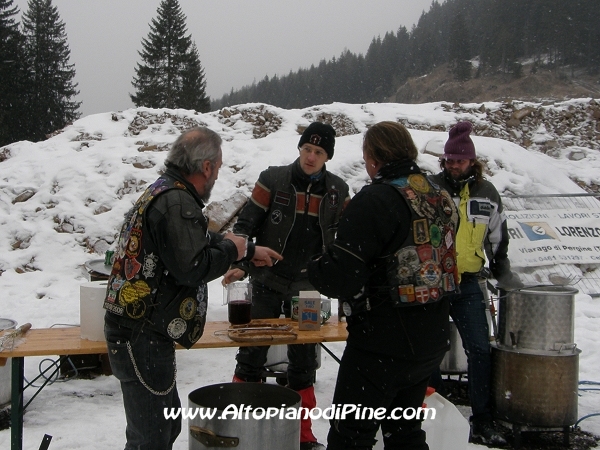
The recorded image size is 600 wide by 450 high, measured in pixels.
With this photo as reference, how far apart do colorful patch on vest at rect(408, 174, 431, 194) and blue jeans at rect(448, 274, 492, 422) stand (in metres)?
1.52

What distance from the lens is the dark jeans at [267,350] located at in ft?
11.9

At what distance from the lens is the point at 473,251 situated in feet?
12.6

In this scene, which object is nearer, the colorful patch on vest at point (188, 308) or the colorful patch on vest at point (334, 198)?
the colorful patch on vest at point (188, 308)

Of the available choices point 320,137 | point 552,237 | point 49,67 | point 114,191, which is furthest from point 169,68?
point 320,137

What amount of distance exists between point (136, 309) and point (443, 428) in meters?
1.81

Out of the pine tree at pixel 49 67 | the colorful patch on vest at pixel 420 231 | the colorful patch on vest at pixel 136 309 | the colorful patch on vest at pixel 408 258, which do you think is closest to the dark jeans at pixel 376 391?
the colorful patch on vest at pixel 408 258

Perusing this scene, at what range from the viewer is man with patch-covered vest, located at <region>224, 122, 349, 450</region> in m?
3.70

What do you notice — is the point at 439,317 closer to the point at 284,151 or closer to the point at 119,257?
the point at 119,257

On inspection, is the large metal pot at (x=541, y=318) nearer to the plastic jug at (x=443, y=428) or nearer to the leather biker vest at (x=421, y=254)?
the plastic jug at (x=443, y=428)

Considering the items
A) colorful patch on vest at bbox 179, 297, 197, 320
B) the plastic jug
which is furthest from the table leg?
the plastic jug

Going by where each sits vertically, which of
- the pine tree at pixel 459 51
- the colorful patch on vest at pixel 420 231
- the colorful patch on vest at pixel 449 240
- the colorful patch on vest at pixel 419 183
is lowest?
the colorful patch on vest at pixel 449 240

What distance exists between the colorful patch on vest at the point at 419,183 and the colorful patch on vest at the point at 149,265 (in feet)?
3.66

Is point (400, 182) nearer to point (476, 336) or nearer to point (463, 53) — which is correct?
point (476, 336)

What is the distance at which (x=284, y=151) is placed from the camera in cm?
1116
